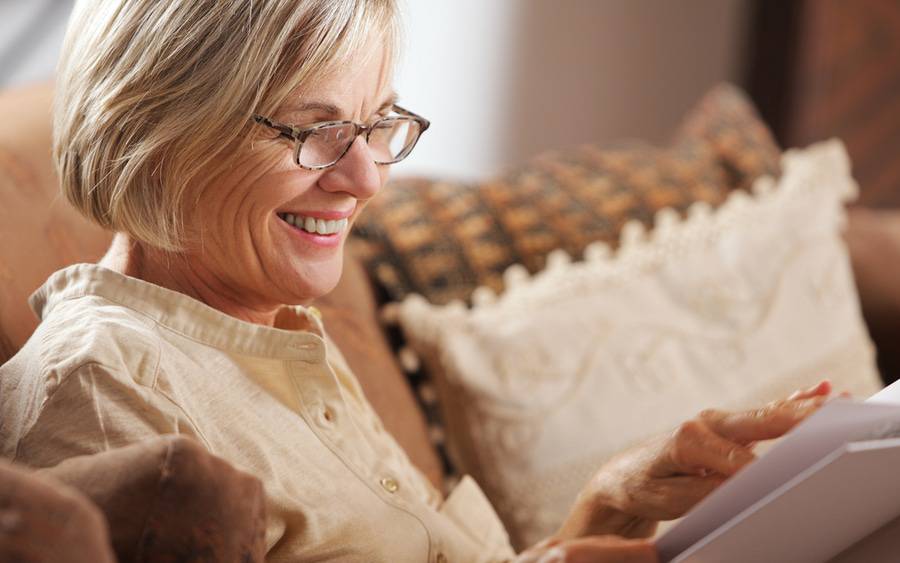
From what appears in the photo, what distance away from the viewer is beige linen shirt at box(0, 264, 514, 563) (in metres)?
0.85

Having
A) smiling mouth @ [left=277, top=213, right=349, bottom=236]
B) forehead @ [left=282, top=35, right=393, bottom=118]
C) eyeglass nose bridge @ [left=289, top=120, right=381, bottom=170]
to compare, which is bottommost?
smiling mouth @ [left=277, top=213, right=349, bottom=236]

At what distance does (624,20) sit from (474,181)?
1630 mm

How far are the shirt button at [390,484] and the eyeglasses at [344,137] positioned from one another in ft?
1.04

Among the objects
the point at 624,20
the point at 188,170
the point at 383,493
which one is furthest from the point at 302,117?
the point at 624,20

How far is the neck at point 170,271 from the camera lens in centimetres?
103

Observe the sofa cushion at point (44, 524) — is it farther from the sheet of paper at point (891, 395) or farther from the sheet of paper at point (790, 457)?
the sheet of paper at point (891, 395)

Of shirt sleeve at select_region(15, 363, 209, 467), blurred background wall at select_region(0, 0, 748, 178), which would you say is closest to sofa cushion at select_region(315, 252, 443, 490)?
shirt sleeve at select_region(15, 363, 209, 467)

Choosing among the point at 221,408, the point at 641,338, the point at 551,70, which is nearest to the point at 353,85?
the point at 221,408

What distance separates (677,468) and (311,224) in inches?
16.4

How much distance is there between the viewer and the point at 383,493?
1.05 m

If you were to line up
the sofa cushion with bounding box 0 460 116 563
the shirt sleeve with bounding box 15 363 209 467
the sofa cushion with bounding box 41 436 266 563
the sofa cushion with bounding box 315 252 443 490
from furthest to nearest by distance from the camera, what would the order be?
the sofa cushion with bounding box 315 252 443 490
the shirt sleeve with bounding box 15 363 209 467
the sofa cushion with bounding box 41 436 266 563
the sofa cushion with bounding box 0 460 116 563

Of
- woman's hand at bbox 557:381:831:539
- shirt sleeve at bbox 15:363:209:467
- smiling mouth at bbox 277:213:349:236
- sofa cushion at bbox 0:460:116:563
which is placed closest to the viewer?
sofa cushion at bbox 0:460:116:563

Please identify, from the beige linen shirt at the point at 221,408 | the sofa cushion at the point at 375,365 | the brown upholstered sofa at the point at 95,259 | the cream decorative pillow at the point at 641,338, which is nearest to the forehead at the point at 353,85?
the beige linen shirt at the point at 221,408

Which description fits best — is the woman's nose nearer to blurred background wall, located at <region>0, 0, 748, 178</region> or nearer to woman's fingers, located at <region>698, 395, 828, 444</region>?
woman's fingers, located at <region>698, 395, 828, 444</region>
